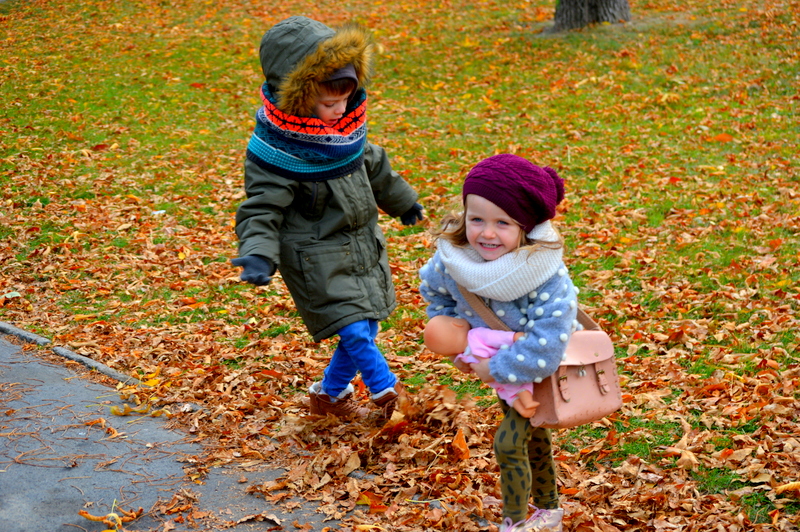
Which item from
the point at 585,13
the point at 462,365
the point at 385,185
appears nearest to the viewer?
the point at 462,365

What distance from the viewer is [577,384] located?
9.96 ft

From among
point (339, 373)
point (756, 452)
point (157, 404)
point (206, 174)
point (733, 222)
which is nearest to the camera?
point (756, 452)

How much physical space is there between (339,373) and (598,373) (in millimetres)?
1715

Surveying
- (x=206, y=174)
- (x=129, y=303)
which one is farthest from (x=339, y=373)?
(x=206, y=174)

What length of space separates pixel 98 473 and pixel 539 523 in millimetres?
2248

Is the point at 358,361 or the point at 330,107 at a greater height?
the point at 330,107

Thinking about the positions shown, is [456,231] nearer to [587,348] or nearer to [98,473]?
[587,348]

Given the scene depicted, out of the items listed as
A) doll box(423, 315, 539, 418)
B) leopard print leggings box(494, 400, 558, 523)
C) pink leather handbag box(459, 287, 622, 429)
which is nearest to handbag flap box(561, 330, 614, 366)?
pink leather handbag box(459, 287, 622, 429)

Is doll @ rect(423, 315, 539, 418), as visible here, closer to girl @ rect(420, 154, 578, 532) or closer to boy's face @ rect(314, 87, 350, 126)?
girl @ rect(420, 154, 578, 532)

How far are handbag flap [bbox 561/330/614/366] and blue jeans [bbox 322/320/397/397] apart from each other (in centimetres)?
133

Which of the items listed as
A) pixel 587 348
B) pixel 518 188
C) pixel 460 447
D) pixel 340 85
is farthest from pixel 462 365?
pixel 340 85

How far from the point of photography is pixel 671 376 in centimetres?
488

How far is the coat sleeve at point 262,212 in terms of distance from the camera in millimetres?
3629

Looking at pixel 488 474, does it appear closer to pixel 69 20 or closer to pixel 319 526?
pixel 319 526
